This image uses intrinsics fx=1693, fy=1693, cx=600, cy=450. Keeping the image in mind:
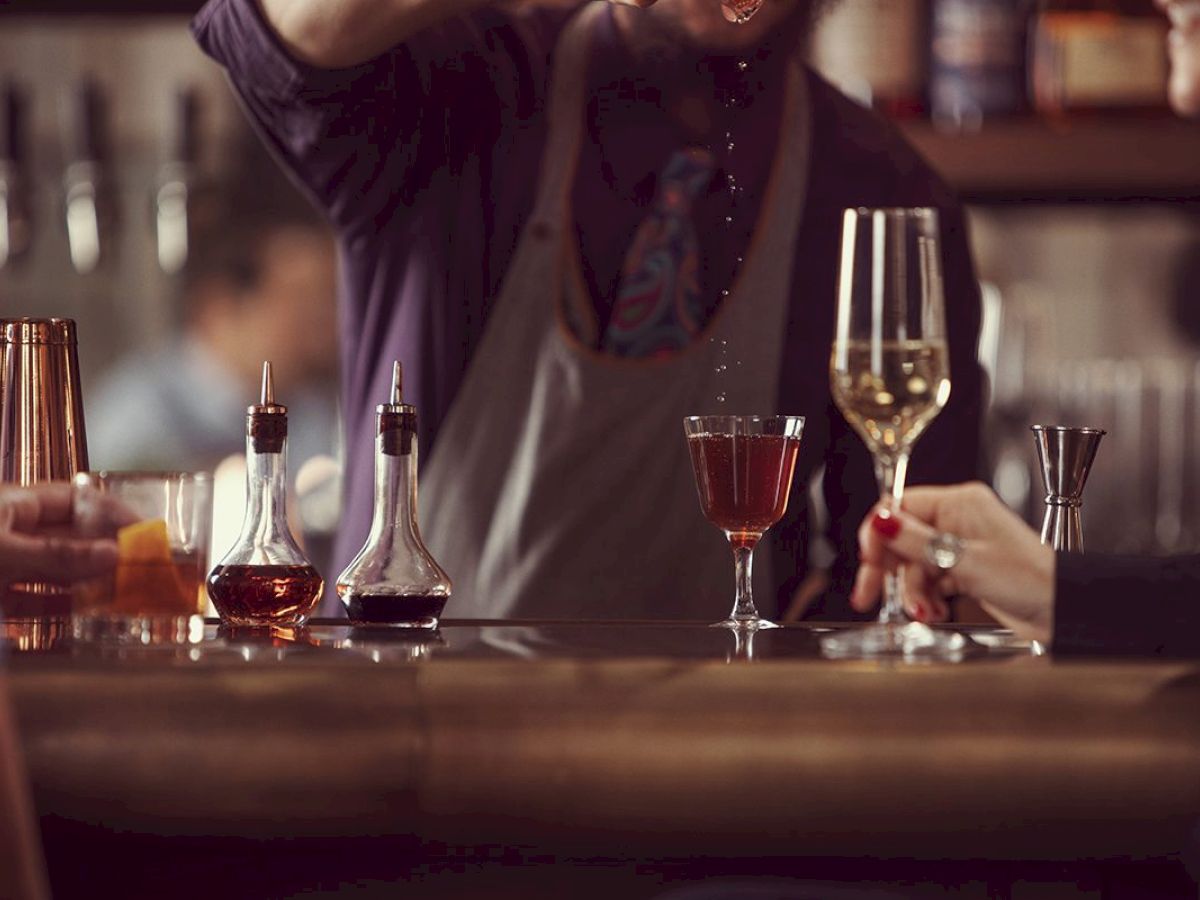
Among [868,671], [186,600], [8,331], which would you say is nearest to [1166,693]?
[868,671]

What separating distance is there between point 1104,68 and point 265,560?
208 cm

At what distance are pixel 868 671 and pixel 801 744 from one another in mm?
54

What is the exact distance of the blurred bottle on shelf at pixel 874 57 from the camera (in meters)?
2.82

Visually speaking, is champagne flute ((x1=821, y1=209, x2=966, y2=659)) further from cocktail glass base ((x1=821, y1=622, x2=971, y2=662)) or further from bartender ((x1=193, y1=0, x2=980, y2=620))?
bartender ((x1=193, y1=0, x2=980, y2=620))

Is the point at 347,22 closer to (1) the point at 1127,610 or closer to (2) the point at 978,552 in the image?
(2) the point at 978,552

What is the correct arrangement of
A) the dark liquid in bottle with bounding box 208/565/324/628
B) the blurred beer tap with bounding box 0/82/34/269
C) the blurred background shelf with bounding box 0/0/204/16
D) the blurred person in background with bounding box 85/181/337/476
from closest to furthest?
the dark liquid in bottle with bounding box 208/565/324/628 → the blurred background shelf with bounding box 0/0/204/16 → the blurred beer tap with bounding box 0/82/34/269 → the blurred person in background with bounding box 85/181/337/476

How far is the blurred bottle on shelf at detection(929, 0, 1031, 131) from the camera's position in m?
2.83

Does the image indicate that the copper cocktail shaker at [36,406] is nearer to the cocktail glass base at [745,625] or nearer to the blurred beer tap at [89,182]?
the cocktail glass base at [745,625]

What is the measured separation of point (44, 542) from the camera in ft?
3.31

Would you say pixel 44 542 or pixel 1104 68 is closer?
pixel 44 542

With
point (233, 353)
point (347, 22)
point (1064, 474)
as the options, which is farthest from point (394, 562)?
point (233, 353)

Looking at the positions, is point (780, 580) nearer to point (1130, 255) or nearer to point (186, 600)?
point (186, 600)

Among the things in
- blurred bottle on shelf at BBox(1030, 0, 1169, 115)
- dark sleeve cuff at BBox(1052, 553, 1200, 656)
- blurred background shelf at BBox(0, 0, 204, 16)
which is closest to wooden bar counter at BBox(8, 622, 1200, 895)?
dark sleeve cuff at BBox(1052, 553, 1200, 656)

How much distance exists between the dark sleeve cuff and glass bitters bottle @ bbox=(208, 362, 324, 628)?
50cm
